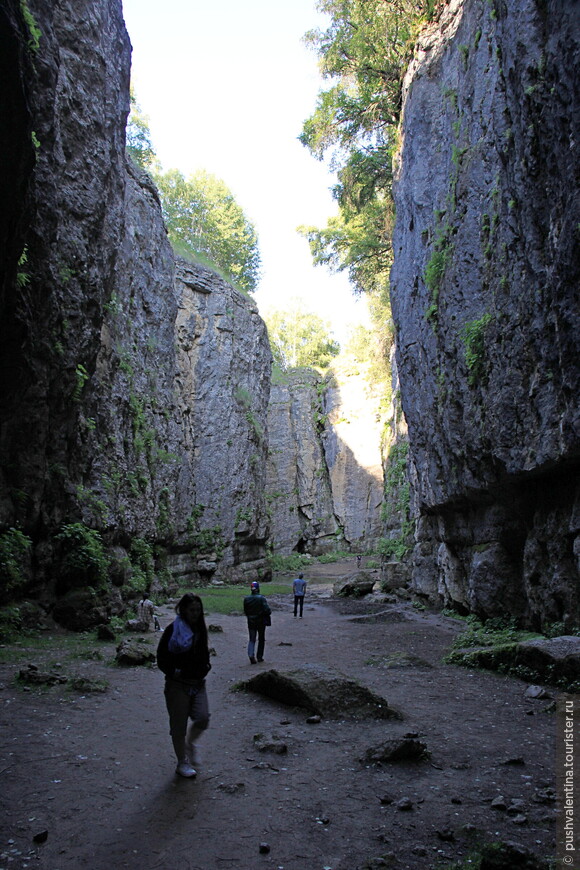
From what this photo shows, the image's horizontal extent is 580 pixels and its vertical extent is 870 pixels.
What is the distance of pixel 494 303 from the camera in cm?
1211

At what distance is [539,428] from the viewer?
10039 mm

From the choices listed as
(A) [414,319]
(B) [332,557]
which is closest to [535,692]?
(A) [414,319]

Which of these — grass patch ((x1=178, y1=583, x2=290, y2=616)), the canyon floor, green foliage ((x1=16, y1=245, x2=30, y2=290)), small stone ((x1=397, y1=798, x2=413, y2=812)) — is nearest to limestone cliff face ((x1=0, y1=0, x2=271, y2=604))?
green foliage ((x1=16, y1=245, x2=30, y2=290))

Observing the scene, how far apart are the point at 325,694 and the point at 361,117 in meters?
24.3

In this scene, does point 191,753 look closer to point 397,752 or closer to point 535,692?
point 397,752

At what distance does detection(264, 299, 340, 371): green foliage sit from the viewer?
63.8m

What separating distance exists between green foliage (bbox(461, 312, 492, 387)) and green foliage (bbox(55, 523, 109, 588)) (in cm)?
1032

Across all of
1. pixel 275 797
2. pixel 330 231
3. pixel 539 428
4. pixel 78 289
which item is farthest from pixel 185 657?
pixel 330 231

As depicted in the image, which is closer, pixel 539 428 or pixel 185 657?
pixel 185 657

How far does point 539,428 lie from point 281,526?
4078 centimetres

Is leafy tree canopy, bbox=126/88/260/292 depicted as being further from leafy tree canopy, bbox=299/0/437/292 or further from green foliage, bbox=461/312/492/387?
green foliage, bbox=461/312/492/387

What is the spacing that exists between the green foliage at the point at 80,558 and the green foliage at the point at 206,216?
36191mm

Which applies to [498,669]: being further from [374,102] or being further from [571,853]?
[374,102]

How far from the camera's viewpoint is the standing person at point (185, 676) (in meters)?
4.70
